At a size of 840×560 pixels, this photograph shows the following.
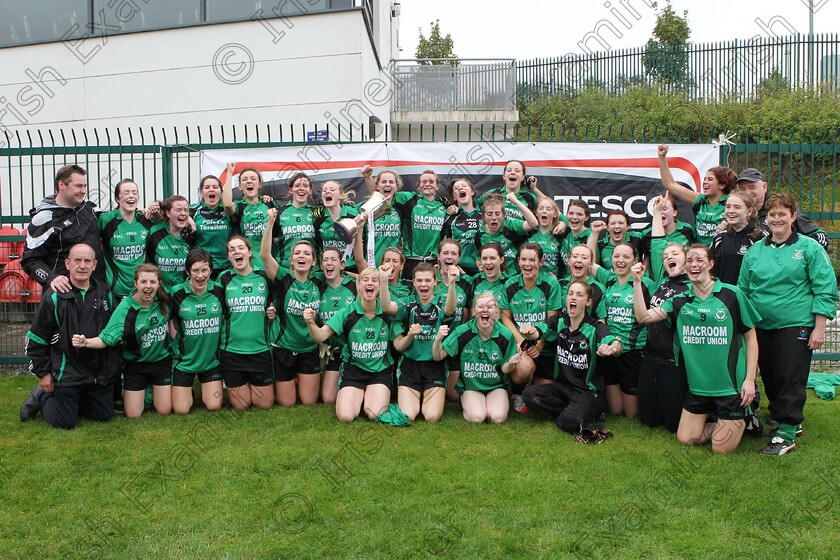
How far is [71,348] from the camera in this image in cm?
638

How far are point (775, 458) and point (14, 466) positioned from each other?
18.6 feet

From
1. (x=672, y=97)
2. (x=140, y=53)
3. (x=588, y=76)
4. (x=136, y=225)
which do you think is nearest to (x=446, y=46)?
(x=588, y=76)

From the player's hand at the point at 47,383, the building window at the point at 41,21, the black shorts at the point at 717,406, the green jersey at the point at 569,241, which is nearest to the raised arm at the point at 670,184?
the green jersey at the point at 569,241

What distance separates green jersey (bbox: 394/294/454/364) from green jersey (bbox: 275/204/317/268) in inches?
52.4

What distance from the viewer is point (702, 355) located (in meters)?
5.71

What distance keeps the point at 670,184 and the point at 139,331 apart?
5.51 meters

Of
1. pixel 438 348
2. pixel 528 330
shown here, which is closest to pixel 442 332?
pixel 438 348

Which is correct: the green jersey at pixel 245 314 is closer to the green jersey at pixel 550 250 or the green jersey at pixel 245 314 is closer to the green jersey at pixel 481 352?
the green jersey at pixel 481 352

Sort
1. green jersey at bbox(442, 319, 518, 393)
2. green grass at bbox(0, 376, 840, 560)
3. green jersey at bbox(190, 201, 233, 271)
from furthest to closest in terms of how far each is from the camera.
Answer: green jersey at bbox(190, 201, 233, 271), green jersey at bbox(442, 319, 518, 393), green grass at bbox(0, 376, 840, 560)

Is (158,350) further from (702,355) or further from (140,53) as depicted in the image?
(140,53)

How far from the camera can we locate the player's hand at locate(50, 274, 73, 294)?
625 centimetres

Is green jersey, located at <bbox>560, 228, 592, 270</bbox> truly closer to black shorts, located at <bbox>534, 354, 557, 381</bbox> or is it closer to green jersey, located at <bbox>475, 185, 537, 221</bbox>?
green jersey, located at <bbox>475, 185, 537, 221</bbox>

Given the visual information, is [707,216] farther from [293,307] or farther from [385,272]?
[293,307]

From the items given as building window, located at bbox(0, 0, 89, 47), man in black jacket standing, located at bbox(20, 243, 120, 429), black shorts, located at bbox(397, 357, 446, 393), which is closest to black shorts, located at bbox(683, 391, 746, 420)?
black shorts, located at bbox(397, 357, 446, 393)
